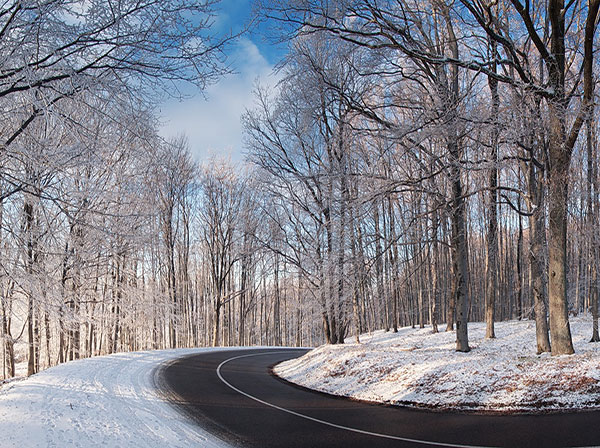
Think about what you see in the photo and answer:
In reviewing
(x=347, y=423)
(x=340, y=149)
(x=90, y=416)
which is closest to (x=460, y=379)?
(x=347, y=423)

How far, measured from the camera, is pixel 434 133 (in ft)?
32.8

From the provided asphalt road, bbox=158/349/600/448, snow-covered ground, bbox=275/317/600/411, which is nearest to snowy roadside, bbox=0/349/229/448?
asphalt road, bbox=158/349/600/448

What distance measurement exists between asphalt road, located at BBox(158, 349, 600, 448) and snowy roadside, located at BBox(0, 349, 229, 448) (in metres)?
0.62

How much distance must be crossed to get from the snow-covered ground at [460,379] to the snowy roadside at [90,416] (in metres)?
4.88

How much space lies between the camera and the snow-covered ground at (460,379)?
812 cm

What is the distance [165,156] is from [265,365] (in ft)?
43.1

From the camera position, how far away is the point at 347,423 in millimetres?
7902

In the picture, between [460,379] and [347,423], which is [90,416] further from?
[460,379]

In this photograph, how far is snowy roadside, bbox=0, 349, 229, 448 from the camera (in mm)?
6286

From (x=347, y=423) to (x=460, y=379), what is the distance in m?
3.25

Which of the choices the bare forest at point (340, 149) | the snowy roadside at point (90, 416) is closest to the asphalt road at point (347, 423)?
the snowy roadside at point (90, 416)

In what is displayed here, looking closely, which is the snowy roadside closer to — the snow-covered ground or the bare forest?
the bare forest

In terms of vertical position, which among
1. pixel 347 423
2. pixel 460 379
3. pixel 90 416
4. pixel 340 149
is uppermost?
pixel 340 149

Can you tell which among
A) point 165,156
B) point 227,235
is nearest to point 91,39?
point 165,156
